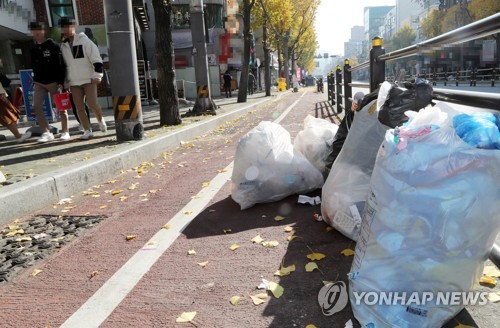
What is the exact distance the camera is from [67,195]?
14.0 ft

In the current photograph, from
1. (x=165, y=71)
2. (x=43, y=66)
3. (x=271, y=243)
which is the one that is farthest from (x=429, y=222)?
(x=165, y=71)

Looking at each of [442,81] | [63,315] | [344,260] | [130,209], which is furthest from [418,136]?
[130,209]

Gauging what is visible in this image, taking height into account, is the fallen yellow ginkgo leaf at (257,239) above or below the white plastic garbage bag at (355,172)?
below

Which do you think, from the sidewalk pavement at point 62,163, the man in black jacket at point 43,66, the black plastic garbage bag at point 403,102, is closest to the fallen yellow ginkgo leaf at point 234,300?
the black plastic garbage bag at point 403,102

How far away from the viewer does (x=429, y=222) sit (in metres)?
1.59

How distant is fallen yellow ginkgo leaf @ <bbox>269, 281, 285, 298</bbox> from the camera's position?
212cm

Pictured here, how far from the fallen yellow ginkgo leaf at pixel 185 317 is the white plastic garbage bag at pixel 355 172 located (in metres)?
1.18

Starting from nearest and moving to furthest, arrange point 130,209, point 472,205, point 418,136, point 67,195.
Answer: point 472,205 → point 418,136 → point 130,209 → point 67,195

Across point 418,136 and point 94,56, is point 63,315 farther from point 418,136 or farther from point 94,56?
point 94,56

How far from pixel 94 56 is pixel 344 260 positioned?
229 inches

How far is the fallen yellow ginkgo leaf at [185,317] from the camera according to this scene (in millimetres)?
1938

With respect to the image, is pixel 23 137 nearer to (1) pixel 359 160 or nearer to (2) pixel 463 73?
(1) pixel 359 160

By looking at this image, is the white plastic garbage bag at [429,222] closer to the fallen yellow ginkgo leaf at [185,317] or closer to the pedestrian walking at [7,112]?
the fallen yellow ginkgo leaf at [185,317]

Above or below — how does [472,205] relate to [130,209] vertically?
above
